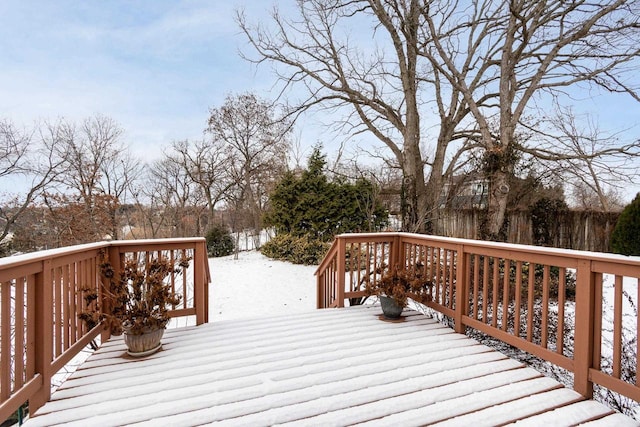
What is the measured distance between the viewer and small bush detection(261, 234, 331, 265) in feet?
31.8

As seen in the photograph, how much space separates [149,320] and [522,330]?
14.6 ft

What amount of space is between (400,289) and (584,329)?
1.55m

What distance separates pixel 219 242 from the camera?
12.2 metres

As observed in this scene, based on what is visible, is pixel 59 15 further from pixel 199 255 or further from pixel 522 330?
pixel 522 330

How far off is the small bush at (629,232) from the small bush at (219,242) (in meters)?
11.6

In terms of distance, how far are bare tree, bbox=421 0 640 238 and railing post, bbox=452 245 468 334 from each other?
16.7 ft

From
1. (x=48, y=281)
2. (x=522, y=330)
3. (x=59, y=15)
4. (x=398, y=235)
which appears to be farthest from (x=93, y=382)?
(x=59, y=15)

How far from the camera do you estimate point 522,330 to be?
4.20 m

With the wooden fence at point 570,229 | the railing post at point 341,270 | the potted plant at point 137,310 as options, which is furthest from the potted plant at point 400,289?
the wooden fence at point 570,229

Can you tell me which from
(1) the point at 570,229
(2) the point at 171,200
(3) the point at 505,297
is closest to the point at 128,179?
(2) the point at 171,200

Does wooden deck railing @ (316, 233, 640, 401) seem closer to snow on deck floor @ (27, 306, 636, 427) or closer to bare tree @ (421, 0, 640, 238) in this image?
snow on deck floor @ (27, 306, 636, 427)

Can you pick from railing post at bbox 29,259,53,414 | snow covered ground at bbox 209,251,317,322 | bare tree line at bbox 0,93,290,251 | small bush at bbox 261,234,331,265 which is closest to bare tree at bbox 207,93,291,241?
bare tree line at bbox 0,93,290,251

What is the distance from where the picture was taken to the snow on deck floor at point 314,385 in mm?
1815

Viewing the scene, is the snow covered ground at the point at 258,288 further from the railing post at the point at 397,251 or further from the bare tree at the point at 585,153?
Answer: the bare tree at the point at 585,153
